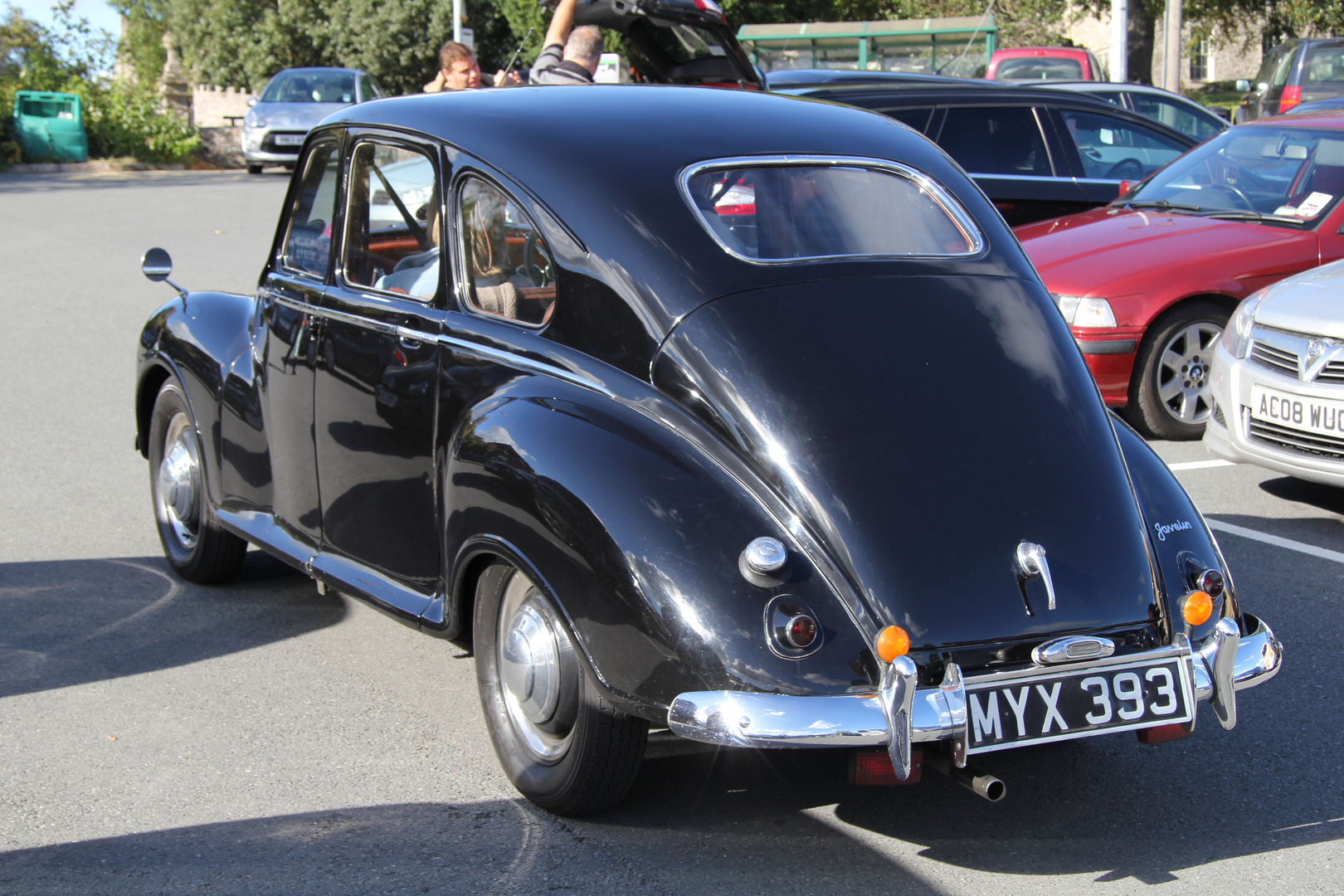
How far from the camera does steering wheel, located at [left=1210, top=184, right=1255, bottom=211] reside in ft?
25.8

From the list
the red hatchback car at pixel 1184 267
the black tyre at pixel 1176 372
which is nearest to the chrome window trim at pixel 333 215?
the red hatchback car at pixel 1184 267

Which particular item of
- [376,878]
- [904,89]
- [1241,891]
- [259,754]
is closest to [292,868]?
[376,878]

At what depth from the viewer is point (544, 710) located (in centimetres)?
336

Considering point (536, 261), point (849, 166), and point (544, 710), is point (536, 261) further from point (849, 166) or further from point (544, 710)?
point (544, 710)

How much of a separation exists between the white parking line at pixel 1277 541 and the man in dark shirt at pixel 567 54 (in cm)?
393

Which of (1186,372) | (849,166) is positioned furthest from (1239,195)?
(849,166)

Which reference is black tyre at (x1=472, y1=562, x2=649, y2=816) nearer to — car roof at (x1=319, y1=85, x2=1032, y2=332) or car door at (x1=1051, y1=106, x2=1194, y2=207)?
car roof at (x1=319, y1=85, x2=1032, y2=332)

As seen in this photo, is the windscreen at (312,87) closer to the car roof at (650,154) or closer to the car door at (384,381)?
the car door at (384,381)

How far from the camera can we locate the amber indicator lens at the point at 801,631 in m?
2.92

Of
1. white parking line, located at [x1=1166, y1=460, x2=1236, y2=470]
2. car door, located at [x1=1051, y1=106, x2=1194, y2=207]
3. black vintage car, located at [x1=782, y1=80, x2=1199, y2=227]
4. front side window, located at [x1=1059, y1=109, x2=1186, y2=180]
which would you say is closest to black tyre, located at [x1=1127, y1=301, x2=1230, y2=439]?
white parking line, located at [x1=1166, y1=460, x2=1236, y2=470]

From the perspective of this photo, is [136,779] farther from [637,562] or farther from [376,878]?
[637,562]

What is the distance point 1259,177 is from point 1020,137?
194 cm

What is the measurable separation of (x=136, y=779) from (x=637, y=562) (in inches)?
62.4

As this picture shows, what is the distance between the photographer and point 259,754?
3.77 m
